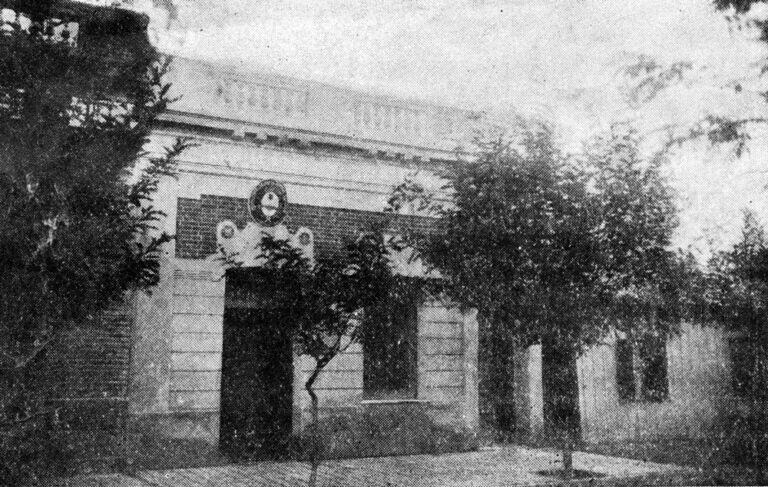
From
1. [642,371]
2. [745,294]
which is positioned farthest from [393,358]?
[745,294]

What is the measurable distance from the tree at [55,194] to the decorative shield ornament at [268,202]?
180 inches

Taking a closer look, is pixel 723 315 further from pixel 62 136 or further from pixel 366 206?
pixel 62 136

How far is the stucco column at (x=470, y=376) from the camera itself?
1241cm

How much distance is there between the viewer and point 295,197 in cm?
1134

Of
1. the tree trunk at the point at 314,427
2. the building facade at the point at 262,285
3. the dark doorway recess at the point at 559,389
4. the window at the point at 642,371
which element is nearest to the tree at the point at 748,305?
the window at the point at 642,371

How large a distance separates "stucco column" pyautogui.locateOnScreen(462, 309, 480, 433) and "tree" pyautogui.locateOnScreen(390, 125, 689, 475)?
3299 mm

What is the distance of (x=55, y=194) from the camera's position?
17.9ft

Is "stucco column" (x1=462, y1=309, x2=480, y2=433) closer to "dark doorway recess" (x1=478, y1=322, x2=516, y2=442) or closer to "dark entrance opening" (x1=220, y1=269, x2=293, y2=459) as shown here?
"dark doorway recess" (x1=478, y1=322, x2=516, y2=442)

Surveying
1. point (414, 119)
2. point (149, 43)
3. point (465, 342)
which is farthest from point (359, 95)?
point (465, 342)

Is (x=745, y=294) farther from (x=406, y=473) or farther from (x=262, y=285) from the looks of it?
(x=262, y=285)

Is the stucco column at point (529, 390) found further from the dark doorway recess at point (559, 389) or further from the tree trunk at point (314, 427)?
the tree trunk at point (314, 427)

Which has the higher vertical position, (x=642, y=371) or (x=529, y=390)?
(x=642, y=371)

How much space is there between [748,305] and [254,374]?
Answer: 12.5m

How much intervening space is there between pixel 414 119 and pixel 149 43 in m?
4.91
